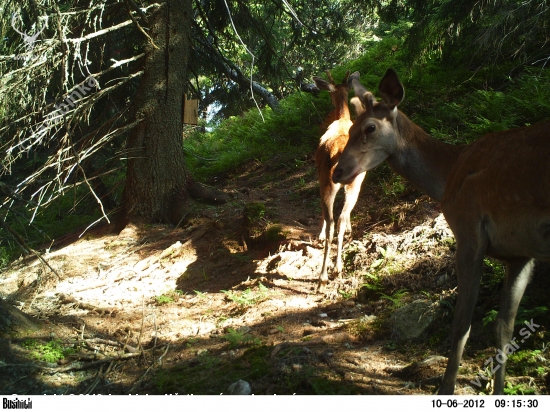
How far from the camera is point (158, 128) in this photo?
11.0m

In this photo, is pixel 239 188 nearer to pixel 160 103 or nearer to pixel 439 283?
pixel 160 103

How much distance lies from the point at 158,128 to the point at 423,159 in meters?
6.84

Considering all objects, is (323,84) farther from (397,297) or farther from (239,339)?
(239,339)

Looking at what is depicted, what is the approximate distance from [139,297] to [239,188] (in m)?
5.23

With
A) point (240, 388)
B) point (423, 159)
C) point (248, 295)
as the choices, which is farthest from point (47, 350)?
point (423, 159)

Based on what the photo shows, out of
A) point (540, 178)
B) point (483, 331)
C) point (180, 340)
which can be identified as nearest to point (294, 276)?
point (180, 340)

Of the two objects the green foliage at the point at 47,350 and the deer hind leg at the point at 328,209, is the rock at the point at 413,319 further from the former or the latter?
the green foliage at the point at 47,350

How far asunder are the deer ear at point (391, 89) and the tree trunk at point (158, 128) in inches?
256

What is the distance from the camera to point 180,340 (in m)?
6.55

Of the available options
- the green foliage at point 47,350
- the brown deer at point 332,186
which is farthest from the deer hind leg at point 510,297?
the green foliage at point 47,350

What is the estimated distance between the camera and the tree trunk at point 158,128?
11031mm

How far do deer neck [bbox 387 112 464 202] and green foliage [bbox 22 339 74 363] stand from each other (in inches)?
165

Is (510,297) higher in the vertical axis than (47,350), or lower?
higher

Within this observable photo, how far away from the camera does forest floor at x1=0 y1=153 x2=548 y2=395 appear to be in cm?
522
